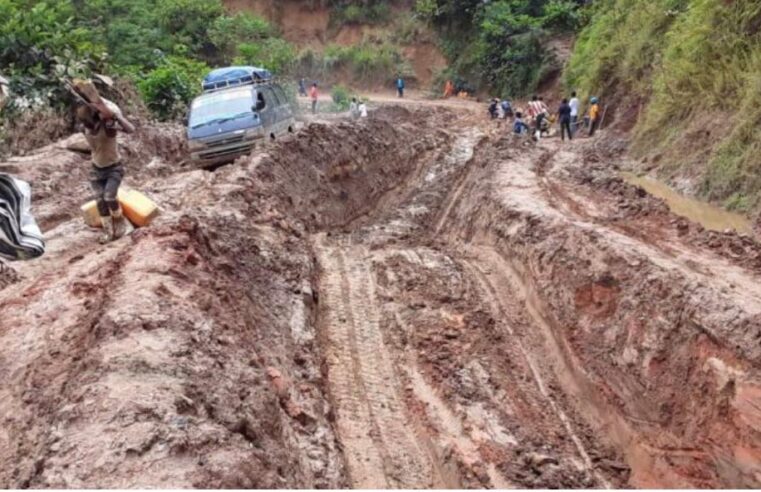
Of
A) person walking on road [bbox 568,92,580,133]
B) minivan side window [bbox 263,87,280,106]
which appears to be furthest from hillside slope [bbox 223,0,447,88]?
minivan side window [bbox 263,87,280,106]

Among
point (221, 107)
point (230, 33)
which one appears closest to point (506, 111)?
point (221, 107)

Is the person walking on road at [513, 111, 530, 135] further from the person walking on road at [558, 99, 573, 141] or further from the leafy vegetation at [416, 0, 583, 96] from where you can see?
the leafy vegetation at [416, 0, 583, 96]

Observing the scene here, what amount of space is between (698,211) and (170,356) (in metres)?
10.1

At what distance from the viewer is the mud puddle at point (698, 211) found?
37.4ft

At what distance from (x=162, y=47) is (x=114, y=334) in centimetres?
2922

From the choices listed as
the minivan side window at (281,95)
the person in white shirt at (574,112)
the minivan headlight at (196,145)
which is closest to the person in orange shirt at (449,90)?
the person in white shirt at (574,112)

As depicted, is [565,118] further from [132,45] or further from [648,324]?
[132,45]

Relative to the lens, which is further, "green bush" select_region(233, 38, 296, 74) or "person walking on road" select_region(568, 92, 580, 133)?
"green bush" select_region(233, 38, 296, 74)

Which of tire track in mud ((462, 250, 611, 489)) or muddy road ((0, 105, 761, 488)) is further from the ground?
muddy road ((0, 105, 761, 488))

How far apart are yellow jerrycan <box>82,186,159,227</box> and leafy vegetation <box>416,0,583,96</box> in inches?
996

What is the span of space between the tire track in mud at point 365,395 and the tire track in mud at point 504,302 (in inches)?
64.5

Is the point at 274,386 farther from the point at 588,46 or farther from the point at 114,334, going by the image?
the point at 588,46

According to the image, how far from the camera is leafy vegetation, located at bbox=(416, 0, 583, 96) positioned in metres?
32.3

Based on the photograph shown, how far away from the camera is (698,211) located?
41.2 feet
